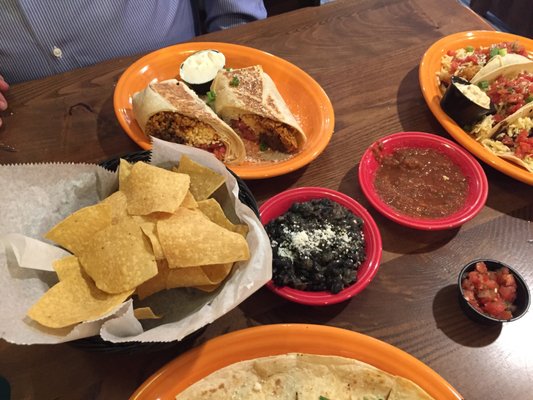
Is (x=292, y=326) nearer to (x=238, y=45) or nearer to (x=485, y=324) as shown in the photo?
(x=485, y=324)

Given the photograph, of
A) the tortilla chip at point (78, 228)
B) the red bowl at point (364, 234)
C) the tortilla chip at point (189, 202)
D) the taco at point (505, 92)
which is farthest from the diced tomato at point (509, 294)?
the tortilla chip at point (78, 228)

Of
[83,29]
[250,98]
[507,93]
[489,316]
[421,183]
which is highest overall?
[83,29]

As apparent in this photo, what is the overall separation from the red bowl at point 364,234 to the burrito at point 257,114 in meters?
0.39

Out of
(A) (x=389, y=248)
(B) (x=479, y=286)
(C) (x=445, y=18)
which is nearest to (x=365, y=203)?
(A) (x=389, y=248)

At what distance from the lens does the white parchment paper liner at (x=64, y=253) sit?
3.88ft

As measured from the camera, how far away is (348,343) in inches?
55.3

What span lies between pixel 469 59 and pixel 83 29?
6.26ft

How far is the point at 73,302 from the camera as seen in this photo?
1.25 metres

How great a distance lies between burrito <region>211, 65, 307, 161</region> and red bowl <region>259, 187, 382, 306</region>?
0.39 m

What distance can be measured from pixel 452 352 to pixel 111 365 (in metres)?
1.05

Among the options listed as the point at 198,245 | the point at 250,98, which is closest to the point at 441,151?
the point at 250,98

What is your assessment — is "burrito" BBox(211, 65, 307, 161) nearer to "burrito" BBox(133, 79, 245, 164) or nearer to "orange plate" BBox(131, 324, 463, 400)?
"burrito" BBox(133, 79, 245, 164)

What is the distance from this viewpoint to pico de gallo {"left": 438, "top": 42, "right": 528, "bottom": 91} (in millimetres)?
2297

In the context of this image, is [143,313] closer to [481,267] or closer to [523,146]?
[481,267]
